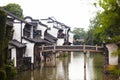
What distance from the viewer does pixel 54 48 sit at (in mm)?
48625

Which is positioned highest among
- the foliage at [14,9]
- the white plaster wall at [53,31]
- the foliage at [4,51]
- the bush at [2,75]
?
the foliage at [14,9]

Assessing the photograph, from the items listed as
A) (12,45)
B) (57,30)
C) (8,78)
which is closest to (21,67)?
(12,45)

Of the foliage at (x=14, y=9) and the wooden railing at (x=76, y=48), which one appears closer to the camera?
the wooden railing at (x=76, y=48)

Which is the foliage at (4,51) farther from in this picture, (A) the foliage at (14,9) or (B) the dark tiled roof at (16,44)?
(A) the foliage at (14,9)

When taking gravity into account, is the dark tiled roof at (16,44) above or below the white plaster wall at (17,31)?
below

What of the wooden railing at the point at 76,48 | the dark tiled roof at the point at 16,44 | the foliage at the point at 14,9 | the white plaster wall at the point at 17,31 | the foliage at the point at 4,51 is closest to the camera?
the foliage at the point at 4,51

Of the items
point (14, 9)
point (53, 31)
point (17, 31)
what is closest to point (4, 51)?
point (17, 31)

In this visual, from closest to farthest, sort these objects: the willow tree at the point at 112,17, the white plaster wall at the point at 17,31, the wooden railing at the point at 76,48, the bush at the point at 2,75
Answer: the willow tree at the point at 112,17, the bush at the point at 2,75, the white plaster wall at the point at 17,31, the wooden railing at the point at 76,48

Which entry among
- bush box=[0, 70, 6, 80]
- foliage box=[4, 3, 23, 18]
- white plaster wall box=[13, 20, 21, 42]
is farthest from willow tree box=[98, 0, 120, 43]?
foliage box=[4, 3, 23, 18]

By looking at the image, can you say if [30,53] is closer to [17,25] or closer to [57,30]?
[17,25]

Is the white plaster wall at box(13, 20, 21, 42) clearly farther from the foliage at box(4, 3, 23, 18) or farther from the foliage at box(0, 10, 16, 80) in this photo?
the foliage at box(4, 3, 23, 18)

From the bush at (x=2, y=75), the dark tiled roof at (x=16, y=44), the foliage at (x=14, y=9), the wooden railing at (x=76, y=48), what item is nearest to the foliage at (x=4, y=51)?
the bush at (x=2, y=75)

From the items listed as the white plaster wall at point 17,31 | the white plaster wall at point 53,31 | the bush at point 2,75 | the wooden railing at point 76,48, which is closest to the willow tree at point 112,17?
the bush at point 2,75

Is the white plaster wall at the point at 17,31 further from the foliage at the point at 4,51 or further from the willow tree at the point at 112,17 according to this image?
the willow tree at the point at 112,17
